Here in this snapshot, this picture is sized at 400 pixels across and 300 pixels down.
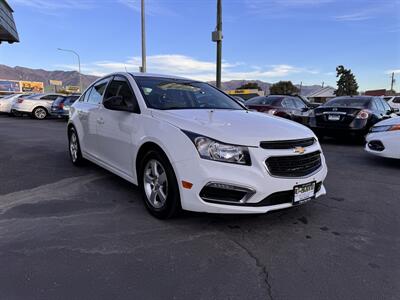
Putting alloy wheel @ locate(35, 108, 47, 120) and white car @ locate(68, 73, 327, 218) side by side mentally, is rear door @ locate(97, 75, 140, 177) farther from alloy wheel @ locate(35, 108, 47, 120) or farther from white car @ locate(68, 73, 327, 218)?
alloy wheel @ locate(35, 108, 47, 120)

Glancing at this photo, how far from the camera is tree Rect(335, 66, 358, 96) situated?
233ft

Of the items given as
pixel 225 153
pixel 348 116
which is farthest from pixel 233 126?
pixel 348 116

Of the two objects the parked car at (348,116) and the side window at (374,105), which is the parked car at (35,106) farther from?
the side window at (374,105)

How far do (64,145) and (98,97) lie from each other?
13.3 feet

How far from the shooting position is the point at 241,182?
313cm

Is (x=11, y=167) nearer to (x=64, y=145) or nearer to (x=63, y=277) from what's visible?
(x=64, y=145)

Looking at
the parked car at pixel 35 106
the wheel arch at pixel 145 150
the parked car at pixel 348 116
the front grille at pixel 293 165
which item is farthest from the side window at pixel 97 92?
the parked car at pixel 35 106

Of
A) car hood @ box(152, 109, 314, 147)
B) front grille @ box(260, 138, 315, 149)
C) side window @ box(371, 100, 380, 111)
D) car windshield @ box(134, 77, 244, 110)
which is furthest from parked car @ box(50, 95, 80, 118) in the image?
front grille @ box(260, 138, 315, 149)

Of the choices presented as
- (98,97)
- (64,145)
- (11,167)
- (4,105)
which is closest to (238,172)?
(98,97)

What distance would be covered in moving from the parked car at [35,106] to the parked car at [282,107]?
1322 centimetres

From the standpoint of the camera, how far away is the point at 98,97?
5359 mm

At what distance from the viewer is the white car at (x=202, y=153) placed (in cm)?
318

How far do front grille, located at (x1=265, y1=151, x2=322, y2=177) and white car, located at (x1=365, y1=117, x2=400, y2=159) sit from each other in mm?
3480

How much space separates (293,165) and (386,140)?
4018 mm
